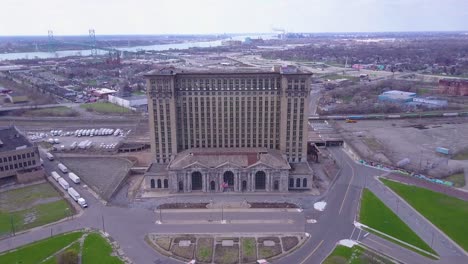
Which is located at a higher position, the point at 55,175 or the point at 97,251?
the point at 55,175

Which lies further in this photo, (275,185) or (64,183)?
(64,183)

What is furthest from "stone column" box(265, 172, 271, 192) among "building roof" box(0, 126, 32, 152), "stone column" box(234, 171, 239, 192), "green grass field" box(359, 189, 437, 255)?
"building roof" box(0, 126, 32, 152)

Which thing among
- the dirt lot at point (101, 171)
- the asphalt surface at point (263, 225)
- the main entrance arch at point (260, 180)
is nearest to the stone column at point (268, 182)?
the main entrance arch at point (260, 180)

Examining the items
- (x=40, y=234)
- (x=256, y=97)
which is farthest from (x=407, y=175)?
(x=40, y=234)

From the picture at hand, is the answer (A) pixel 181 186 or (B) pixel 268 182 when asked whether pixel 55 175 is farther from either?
(B) pixel 268 182

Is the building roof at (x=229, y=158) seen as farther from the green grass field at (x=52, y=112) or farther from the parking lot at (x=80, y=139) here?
the green grass field at (x=52, y=112)

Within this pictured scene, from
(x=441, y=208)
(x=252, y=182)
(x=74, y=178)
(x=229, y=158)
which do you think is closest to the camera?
(x=441, y=208)

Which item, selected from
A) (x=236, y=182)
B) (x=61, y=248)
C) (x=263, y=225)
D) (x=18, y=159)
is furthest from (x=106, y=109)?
(x=263, y=225)

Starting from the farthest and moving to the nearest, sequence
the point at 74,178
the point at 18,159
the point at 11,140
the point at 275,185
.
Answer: the point at 11,140
the point at 18,159
the point at 74,178
the point at 275,185
